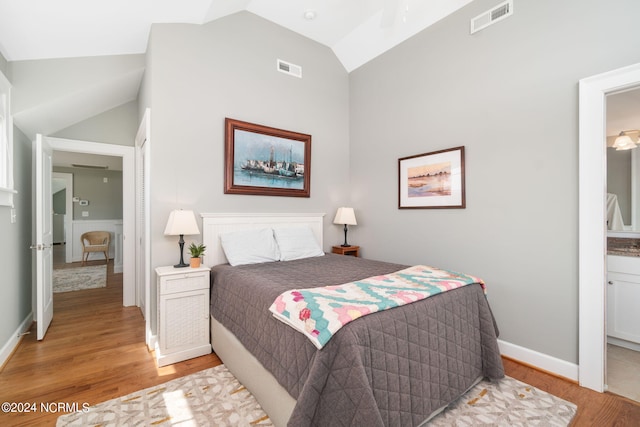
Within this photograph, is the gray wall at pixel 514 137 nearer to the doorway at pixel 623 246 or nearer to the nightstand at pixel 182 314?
the doorway at pixel 623 246

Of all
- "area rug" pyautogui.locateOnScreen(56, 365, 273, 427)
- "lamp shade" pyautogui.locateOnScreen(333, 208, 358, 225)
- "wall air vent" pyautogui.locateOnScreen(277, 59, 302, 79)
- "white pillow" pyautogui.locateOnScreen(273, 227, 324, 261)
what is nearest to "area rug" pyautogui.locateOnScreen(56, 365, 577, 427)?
"area rug" pyautogui.locateOnScreen(56, 365, 273, 427)

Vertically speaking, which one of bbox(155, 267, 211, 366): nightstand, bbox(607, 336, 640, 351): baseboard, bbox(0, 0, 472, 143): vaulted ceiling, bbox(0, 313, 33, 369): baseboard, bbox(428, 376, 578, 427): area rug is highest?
bbox(0, 0, 472, 143): vaulted ceiling

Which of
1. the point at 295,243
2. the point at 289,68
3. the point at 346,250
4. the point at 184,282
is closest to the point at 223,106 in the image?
the point at 289,68

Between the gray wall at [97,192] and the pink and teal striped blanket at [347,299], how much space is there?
801 cm

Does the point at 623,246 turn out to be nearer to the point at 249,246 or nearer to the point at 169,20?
the point at 249,246

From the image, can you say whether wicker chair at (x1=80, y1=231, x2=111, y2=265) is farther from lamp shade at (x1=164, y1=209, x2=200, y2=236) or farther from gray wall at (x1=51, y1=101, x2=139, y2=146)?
lamp shade at (x1=164, y1=209, x2=200, y2=236)

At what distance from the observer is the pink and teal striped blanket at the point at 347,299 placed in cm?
137

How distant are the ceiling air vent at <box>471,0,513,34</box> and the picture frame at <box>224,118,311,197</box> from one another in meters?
2.07

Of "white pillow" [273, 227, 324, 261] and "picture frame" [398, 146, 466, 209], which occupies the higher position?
"picture frame" [398, 146, 466, 209]

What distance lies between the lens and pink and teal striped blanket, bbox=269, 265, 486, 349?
1373 millimetres

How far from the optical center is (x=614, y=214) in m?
3.04

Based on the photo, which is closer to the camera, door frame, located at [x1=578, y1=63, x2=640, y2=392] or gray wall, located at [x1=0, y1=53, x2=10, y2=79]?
door frame, located at [x1=578, y1=63, x2=640, y2=392]

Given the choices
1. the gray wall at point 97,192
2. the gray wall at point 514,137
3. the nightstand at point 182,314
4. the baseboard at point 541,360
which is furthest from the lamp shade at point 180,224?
the gray wall at point 97,192

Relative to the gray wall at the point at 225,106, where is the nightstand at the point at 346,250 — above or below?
below
